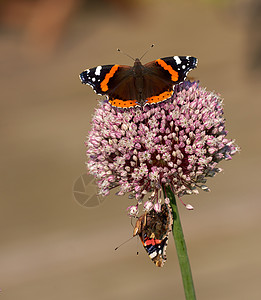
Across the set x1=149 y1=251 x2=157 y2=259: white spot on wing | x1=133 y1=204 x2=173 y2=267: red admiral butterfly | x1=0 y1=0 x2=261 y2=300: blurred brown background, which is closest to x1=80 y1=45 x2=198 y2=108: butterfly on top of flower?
x1=133 y1=204 x2=173 y2=267: red admiral butterfly

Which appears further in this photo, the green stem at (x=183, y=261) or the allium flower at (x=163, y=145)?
the allium flower at (x=163, y=145)

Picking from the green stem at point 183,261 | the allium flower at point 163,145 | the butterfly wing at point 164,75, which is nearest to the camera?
the green stem at point 183,261

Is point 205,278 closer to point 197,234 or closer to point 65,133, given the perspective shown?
point 197,234

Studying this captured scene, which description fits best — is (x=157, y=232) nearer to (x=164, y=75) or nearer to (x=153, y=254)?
(x=153, y=254)

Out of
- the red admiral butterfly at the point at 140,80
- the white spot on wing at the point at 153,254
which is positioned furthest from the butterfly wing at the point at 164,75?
the white spot on wing at the point at 153,254

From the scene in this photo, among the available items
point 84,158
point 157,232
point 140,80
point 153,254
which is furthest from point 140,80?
point 84,158

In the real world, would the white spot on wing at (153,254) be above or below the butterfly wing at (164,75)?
below

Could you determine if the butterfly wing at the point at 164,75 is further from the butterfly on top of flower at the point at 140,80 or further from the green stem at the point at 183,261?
the green stem at the point at 183,261

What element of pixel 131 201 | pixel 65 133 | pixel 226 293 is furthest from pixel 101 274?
pixel 65 133
